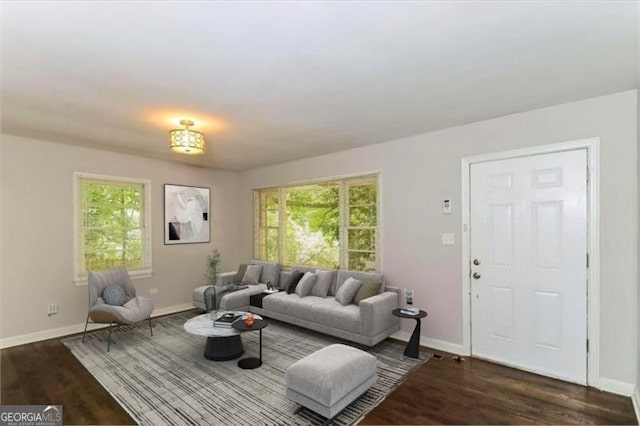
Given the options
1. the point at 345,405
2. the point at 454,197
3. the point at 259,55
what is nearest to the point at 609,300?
the point at 454,197

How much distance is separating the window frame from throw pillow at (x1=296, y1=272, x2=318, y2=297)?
1.63ft

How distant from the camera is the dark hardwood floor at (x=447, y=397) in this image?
2393 millimetres

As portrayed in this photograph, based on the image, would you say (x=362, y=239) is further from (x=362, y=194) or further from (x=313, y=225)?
(x=313, y=225)

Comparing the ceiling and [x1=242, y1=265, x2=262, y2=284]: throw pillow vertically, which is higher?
the ceiling

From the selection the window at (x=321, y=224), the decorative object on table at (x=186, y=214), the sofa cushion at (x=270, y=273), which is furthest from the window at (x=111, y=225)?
the window at (x=321, y=224)

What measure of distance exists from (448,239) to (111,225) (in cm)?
487

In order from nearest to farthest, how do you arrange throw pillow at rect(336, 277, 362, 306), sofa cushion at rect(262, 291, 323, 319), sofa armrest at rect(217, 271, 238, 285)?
throw pillow at rect(336, 277, 362, 306) → sofa cushion at rect(262, 291, 323, 319) → sofa armrest at rect(217, 271, 238, 285)

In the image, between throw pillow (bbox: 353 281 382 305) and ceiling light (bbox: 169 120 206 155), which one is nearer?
ceiling light (bbox: 169 120 206 155)

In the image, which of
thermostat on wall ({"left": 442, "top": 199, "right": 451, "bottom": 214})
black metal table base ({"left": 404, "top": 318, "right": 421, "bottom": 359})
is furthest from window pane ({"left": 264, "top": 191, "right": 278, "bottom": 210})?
black metal table base ({"left": 404, "top": 318, "right": 421, "bottom": 359})

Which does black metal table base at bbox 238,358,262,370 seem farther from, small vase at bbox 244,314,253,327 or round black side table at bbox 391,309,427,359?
round black side table at bbox 391,309,427,359

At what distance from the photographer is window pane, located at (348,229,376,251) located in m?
4.53

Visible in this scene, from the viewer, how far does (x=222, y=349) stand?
344 centimetres

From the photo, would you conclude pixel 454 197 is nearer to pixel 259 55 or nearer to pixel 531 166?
pixel 531 166
